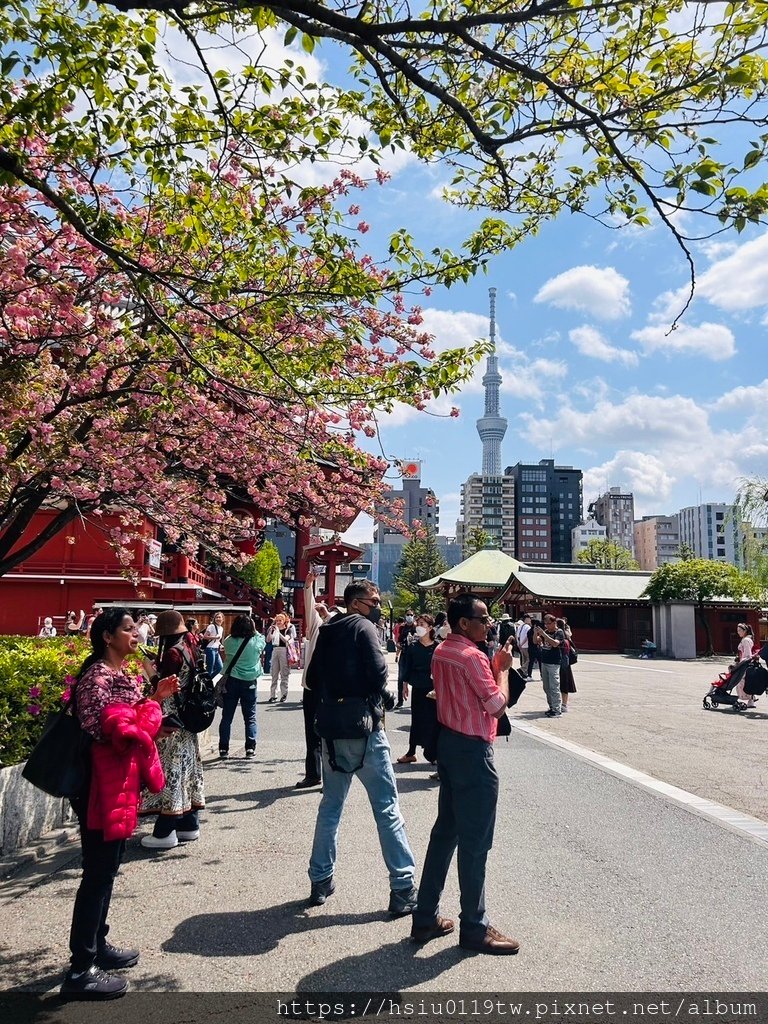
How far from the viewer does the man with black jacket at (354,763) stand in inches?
178

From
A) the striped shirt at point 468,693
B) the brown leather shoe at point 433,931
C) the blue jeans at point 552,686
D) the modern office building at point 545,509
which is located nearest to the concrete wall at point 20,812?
the brown leather shoe at point 433,931

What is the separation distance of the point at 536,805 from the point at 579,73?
6.40 m

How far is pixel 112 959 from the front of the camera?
374cm

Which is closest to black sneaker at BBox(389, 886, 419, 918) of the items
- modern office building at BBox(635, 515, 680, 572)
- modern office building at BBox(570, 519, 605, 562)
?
modern office building at BBox(570, 519, 605, 562)

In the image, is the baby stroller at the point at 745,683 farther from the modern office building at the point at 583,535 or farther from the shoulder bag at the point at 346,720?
the modern office building at the point at 583,535

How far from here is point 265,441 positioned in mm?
8695

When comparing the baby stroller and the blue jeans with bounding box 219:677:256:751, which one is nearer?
the blue jeans with bounding box 219:677:256:751

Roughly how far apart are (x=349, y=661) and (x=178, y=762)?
2.26 m

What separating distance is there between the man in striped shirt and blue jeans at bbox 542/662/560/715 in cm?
1043

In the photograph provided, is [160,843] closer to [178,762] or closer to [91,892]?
[178,762]

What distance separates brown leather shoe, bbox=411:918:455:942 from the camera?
4004mm

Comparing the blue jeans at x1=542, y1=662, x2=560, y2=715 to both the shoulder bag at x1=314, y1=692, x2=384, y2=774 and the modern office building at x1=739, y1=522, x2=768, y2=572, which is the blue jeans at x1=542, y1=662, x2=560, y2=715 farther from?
the modern office building at x1=739, y1=522, x2=768, y2=572

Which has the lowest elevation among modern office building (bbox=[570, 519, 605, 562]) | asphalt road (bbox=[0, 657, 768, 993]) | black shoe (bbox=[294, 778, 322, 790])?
black shoe (bbox=[294, 778, 322, 790])

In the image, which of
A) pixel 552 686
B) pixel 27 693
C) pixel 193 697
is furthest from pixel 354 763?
pixel 552 686
